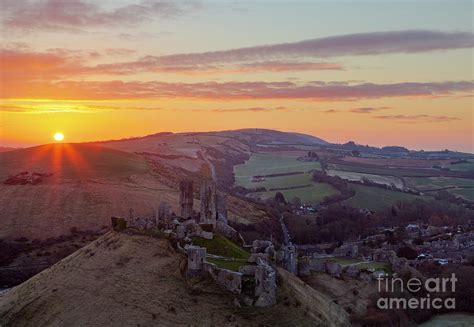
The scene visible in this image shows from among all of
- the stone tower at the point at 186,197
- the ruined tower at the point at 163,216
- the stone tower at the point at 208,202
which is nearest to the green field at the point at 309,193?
the stone tower at the point at 186,197

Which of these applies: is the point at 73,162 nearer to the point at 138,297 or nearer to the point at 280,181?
the point at 280,181

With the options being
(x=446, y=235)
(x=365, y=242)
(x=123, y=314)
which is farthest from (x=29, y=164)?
(x=123, y=314)

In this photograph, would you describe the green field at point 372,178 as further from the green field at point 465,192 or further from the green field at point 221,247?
the green field at point 221,247

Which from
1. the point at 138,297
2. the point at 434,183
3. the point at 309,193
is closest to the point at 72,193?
the point at 309,193

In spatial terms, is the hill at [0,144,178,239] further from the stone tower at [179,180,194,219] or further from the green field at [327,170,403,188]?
the green field at [327,170,403,188]

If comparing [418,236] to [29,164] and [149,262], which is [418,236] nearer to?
[149,262]
